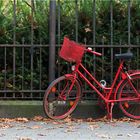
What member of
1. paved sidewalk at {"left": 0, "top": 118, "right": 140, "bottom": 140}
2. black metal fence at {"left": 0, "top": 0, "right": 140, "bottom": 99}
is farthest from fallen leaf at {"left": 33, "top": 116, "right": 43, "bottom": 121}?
black metal fence at {"left": 0, "top": 0, "right": 140, "bottom": 99}

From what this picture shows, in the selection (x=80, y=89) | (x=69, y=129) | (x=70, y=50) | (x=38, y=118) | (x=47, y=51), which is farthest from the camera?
(x=47, y=51)

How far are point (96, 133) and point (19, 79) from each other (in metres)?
1.85

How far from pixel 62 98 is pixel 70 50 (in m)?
0.82

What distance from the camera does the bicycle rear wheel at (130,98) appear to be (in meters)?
7.60

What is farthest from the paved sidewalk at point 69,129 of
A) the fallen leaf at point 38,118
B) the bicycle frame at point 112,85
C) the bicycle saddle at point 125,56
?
the bicycle saddle at point 125,56

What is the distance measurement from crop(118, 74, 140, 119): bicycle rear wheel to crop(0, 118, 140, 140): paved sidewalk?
170mm

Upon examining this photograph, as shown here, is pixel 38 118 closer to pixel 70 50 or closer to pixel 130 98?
pixel 70 50

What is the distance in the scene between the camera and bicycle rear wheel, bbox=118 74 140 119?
7599 millimetres

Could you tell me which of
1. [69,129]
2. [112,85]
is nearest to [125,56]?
[112,85]

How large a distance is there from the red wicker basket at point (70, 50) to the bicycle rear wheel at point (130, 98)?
2.91 ft

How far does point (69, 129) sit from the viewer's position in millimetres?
6988

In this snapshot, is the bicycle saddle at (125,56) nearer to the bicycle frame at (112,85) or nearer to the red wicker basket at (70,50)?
the bicycle frame at (112,85)

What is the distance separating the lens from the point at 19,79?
7.91m

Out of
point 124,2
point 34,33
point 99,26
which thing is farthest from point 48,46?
point 124,2
